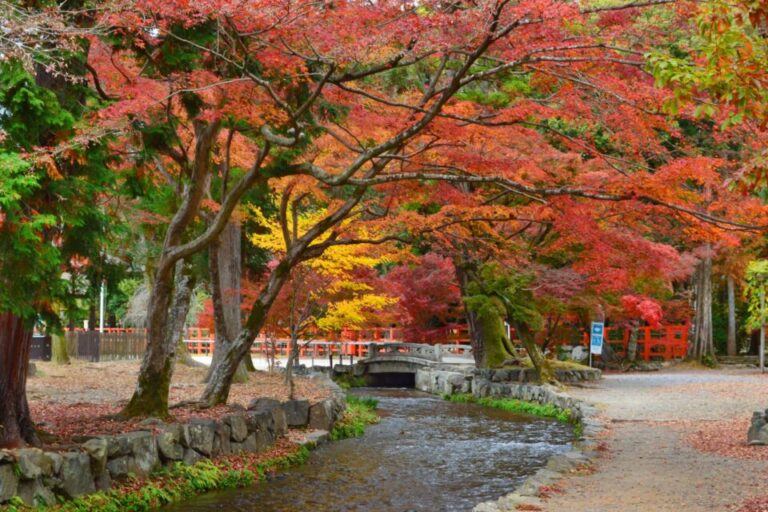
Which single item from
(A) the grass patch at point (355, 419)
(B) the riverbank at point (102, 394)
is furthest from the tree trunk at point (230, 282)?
(A) the grass patch at point (355, 419)

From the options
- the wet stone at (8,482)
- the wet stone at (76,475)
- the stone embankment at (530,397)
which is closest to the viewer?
the wet stone at (8,482)

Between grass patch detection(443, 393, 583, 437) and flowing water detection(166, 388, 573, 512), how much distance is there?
1.30 ft

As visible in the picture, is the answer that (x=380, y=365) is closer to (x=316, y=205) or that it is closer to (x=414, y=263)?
(x=414, y=263)

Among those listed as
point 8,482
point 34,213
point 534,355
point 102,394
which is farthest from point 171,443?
point 534,355

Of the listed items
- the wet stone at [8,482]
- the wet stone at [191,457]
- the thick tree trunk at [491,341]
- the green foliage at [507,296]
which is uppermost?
the green foliage at [507,296]

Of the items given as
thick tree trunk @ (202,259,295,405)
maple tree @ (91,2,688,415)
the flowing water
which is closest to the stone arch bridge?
the flowing water

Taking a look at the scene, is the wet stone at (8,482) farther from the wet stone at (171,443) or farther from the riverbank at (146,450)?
the wet stone at (171,443)

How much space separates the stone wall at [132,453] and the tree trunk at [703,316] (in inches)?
802

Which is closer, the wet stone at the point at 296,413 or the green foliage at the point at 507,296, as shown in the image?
the wet stone at the point at 296,413

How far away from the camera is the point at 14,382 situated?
938 centimetres

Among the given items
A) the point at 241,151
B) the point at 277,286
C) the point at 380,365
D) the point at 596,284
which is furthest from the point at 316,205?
the point at 277,286

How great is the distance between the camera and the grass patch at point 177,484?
898 centimetres

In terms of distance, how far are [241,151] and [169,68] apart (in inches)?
215

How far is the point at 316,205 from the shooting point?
92.3 feet
